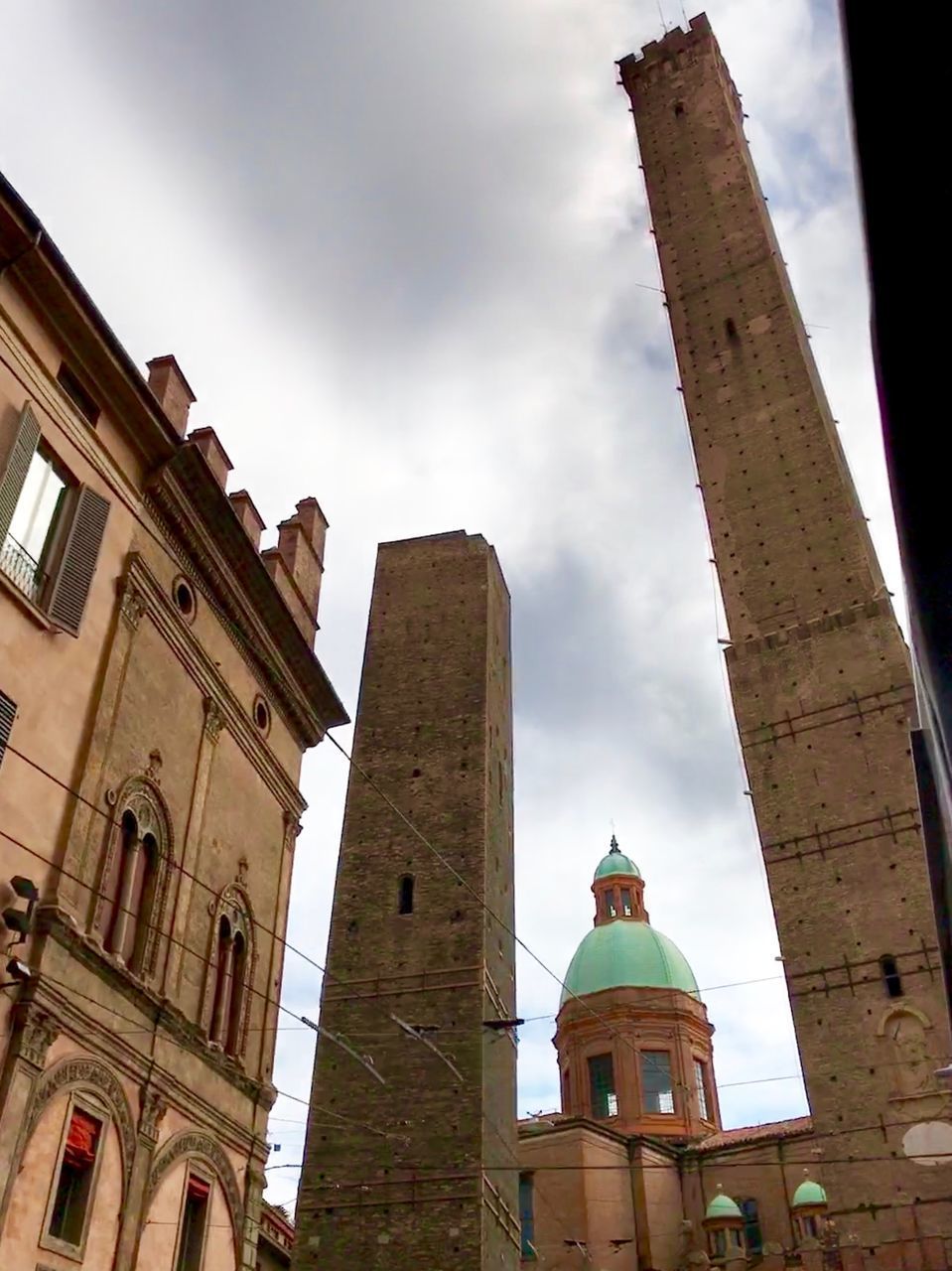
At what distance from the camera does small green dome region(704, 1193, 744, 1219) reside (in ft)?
81.9

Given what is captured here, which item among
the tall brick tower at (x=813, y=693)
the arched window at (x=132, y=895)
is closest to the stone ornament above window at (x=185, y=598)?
the arched window at (x=132, y=895)

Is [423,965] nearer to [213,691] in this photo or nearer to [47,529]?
[213,691]

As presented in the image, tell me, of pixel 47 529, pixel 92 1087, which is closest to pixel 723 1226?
pixel 92 1087

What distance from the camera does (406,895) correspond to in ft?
64.3

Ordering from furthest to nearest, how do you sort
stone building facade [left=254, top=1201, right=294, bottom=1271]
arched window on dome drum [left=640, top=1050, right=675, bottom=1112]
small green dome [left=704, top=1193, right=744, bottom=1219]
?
arched window on dome drum [left=640, top=1050, right=675, bottom=1112] → small green dome [left=704, top=1193, right=744, bottom=1219] → stone building facade [left=254, top=1201, right=294, bottom=1271]

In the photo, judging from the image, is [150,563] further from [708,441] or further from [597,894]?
[597,894]

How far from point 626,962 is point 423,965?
54.7ft

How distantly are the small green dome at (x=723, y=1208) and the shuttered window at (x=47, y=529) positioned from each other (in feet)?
72.0

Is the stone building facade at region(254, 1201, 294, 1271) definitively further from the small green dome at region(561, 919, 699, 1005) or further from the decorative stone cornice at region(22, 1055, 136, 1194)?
the small green dome at region(561, 919, 699, 1005)

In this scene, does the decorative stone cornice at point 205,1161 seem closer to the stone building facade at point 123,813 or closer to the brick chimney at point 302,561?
the stone building facade at point 123,813

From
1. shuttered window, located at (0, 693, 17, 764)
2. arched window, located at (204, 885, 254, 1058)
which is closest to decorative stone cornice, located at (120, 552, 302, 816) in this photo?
arched window, located at (204, 885, 254, 1058)

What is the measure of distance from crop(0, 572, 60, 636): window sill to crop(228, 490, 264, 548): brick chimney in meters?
3.94

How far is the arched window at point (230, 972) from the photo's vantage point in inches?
401

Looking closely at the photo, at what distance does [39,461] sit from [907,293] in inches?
321
